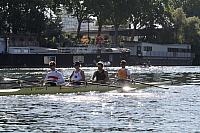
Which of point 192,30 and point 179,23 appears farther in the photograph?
point 192,30

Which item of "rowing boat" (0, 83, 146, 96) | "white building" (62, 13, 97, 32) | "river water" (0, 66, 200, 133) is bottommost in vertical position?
"river water" (0, 66, 200, 133)

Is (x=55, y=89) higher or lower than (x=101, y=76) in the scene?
lower

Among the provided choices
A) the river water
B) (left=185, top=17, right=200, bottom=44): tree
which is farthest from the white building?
the river water

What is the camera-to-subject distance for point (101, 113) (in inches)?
1150

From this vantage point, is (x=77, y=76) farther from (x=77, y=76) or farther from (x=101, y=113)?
(x=101, y=113)

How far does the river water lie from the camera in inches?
963

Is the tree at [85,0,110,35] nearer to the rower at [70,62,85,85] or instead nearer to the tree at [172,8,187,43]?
the tree at [172,8,187,43]

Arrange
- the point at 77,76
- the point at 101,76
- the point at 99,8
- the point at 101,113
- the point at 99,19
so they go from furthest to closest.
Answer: the point at 99,19 < the point at 99,8 < the point at 101,76 < the point at 77,76 < the point at 101,113

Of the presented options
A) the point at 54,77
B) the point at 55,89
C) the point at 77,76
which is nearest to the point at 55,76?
the point at 54,77

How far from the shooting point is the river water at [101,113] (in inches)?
963

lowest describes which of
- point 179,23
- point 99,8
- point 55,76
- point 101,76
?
point 101,76

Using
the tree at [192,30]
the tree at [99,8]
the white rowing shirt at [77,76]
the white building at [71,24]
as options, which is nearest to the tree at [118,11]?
the tree at [99,8]

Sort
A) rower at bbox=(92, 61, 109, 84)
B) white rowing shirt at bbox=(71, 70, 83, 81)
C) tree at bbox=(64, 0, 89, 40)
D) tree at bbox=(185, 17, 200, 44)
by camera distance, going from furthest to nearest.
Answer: tree at bbox=(185, 17, 200, 44) → tree at bbox=(64, 0, 89, 40) → rower at bbox=(92, 61, 109, 84) → white rowing shirt at bbox=(71, 70, 83, 81)

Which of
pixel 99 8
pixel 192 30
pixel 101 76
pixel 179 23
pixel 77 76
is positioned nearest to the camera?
pixel 77 76
